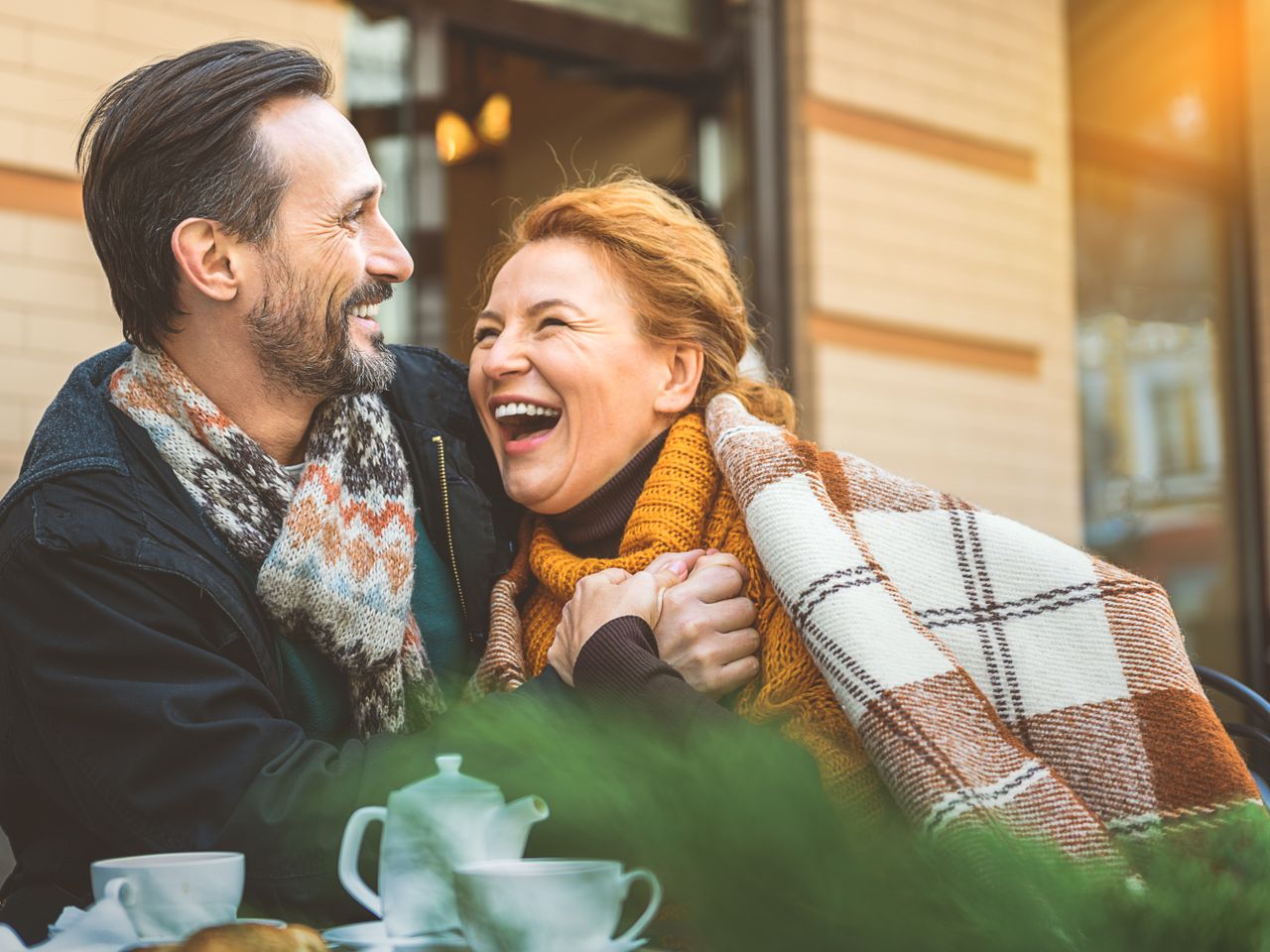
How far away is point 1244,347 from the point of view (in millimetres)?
6848

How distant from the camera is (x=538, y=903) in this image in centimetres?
86

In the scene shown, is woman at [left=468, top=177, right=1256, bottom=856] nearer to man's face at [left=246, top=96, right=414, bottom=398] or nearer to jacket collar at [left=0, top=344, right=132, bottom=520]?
man's face at [left=246, top=96, right=414, bottom=398]

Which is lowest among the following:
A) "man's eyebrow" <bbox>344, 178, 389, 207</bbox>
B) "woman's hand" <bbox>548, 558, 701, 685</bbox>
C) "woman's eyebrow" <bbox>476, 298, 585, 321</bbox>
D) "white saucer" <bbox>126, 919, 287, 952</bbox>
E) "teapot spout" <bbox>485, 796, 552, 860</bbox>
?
"white saucer" <bbox>126, 919, 287, 952</bbox>

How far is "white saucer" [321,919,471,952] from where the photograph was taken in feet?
3.43

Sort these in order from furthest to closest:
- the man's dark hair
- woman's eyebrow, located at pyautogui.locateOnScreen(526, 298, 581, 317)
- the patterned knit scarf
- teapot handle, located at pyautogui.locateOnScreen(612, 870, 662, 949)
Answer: woman's eyebrow, located at pyautogui.locateOnScreen(526, 298, 581, 317), the man's dark hair, the patterned knit scarf, teapot handle, located at pyautogui.locateOnScreen(612, 870, 662, 949)

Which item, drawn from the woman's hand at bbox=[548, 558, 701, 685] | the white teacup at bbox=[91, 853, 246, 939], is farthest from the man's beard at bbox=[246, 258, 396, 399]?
the white teacup at bbox=[91, 853, 246, 939]

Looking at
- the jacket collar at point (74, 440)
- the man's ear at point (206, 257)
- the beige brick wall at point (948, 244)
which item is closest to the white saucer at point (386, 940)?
the jacket collar at point (74, 440)

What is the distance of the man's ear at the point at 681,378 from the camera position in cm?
235

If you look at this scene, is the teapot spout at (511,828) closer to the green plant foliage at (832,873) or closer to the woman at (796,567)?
the green plant foliage at (832,873)

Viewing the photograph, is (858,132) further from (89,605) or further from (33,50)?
(89,605)

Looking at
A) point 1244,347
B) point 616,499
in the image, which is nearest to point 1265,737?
point 616,499

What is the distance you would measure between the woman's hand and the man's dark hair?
0.74 m

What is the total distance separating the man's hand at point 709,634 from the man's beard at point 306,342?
608 mm

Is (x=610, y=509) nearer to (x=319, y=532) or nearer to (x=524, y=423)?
(x=524, y=423)
